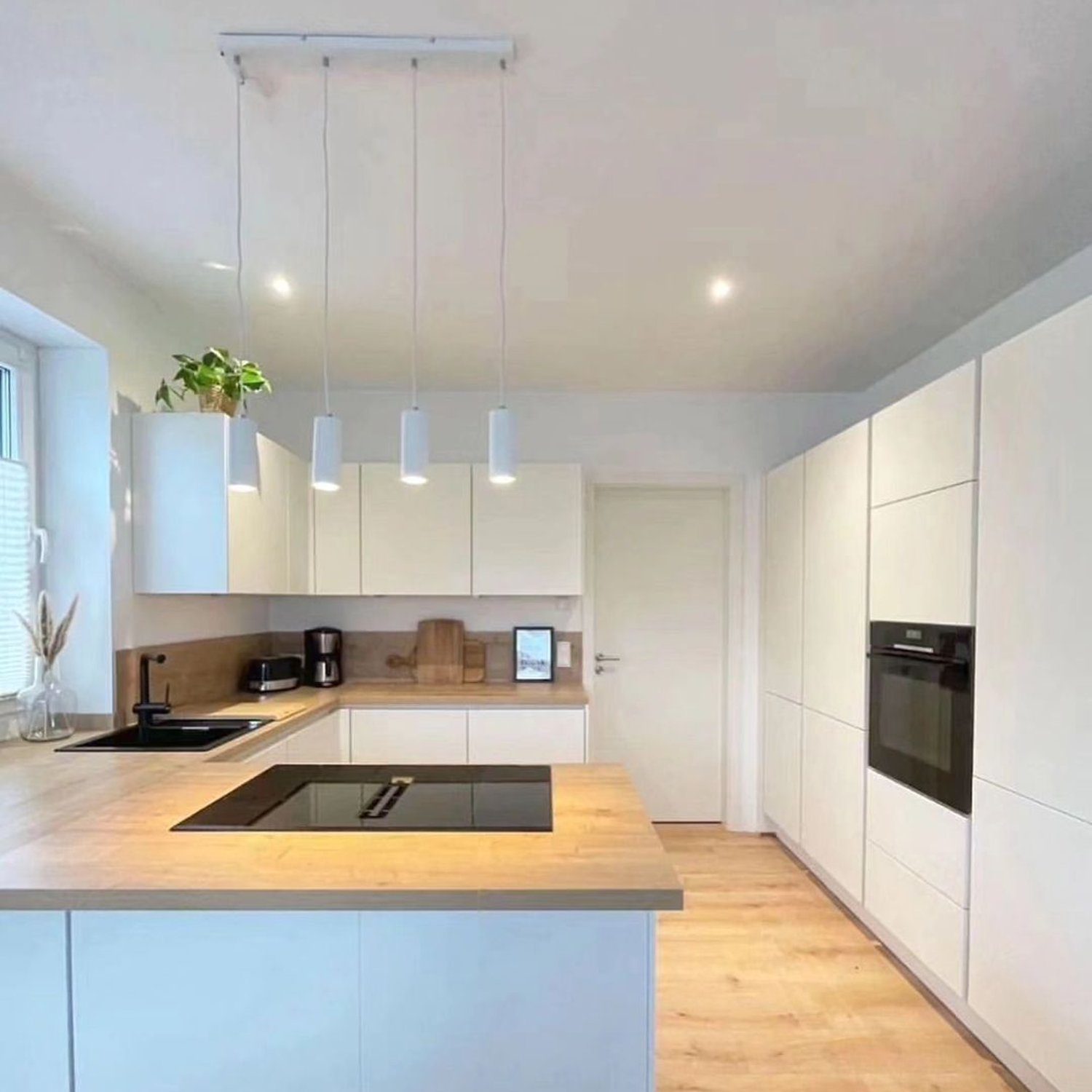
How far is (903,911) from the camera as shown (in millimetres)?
2469

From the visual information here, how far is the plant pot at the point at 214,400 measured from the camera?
2.70 meters

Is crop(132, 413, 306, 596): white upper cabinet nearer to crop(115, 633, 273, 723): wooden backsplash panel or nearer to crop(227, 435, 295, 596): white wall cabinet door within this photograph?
crop(227, 435, 295, 596): white wall cabinet door

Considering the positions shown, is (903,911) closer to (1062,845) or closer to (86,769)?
(1062,845)

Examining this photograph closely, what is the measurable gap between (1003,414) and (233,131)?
6.94 feet

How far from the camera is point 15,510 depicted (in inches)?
94.4

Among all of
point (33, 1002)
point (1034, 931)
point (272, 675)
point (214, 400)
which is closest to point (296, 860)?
point (33, 1002)

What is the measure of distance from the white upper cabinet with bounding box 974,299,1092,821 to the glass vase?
9.44 feet

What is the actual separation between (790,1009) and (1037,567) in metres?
1.63

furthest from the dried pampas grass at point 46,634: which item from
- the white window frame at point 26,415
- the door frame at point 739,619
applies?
the door frame at point 739,619

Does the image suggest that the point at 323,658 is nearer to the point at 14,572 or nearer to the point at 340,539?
the point at 340,539

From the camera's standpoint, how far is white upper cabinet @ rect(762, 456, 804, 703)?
3488mm

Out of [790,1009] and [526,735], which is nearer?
[790,1009]

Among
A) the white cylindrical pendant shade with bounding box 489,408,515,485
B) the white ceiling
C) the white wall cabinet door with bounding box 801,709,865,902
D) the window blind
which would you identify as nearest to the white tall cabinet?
the white ceiling

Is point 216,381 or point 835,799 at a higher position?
point 216,381
